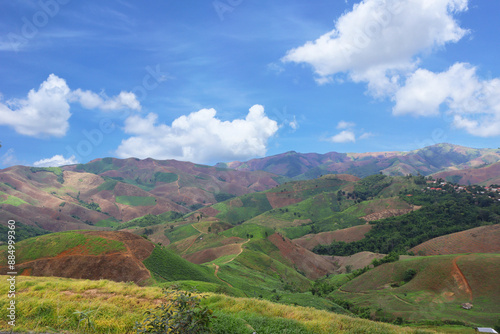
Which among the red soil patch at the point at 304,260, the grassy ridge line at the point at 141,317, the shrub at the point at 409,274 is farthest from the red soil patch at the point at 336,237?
the grassy ridge line at the point at 141,317

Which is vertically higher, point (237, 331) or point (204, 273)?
point (237, 331)

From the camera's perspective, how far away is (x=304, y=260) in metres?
136

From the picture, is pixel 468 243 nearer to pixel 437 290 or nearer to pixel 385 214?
pixel 437 290

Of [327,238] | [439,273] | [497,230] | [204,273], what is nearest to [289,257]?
[327,238]

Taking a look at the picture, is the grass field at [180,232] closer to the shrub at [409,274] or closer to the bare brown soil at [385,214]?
the shrub at [409,274]

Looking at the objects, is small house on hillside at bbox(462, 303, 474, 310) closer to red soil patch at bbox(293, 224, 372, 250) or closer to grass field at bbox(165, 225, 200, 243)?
red soil patch at bbox(293, 224, 372, 250)

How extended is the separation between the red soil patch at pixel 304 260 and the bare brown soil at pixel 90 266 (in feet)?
298

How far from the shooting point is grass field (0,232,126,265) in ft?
192

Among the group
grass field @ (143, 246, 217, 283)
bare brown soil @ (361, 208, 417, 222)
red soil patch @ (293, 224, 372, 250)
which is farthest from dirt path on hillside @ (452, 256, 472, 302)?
bare brown soil @ (361, 208, 417, 222)

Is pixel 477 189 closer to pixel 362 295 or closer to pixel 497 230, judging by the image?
pixel 497 230

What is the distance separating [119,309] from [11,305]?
5.70m

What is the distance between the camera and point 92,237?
62.2 metres

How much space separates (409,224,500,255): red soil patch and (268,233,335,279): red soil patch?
143ft

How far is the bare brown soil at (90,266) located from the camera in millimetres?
53531
